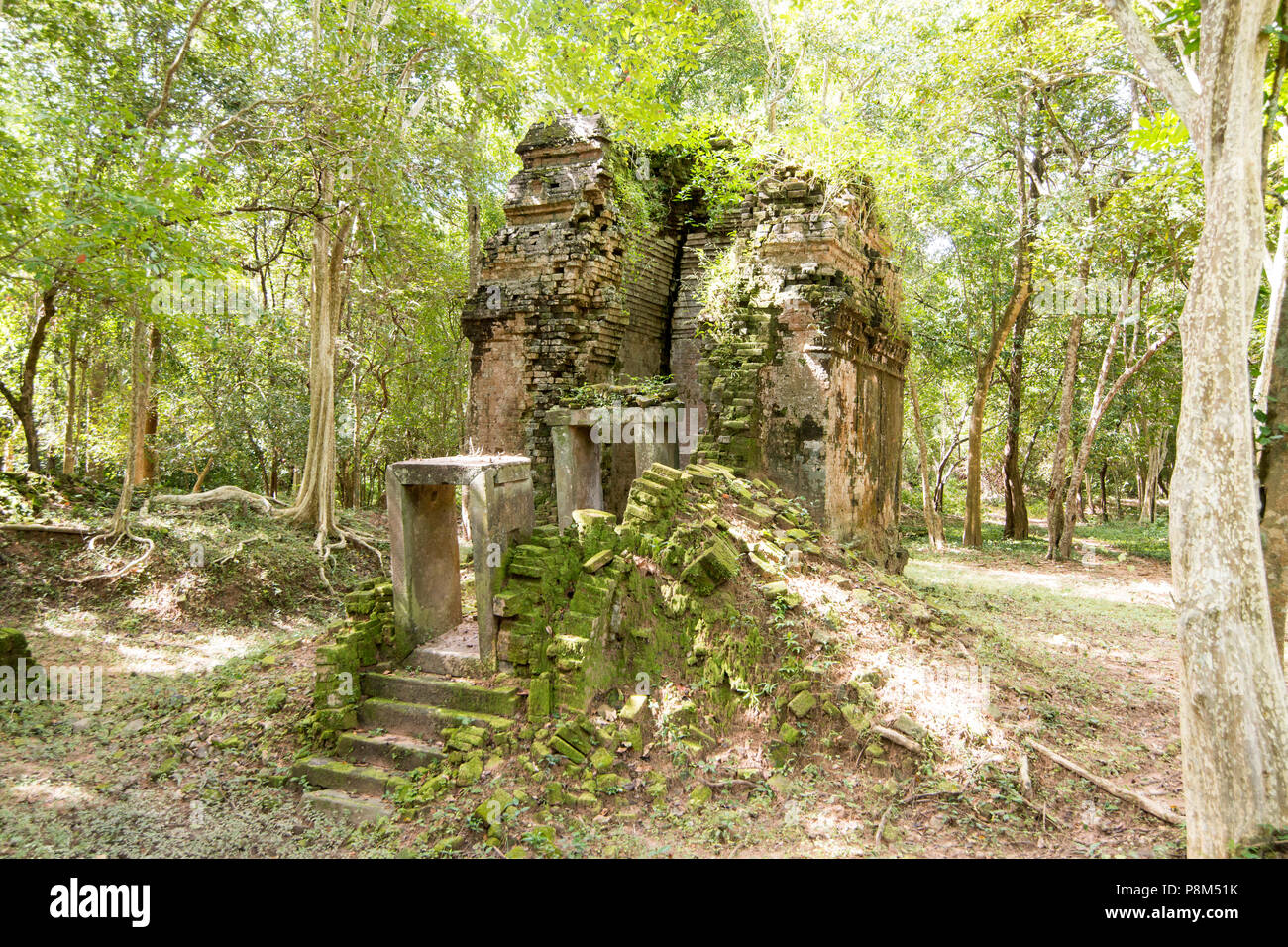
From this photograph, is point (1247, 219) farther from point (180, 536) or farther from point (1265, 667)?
point (180, 536)

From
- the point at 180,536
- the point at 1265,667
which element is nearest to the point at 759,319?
the point at 1265,667

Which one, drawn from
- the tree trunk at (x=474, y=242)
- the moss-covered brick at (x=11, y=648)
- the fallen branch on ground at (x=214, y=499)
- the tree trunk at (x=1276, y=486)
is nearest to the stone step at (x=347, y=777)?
the moss-covered brick at (x=11, y=648)

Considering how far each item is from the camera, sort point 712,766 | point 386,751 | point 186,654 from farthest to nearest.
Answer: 1. point 186,654
2. point 386,751
3. point 712,766

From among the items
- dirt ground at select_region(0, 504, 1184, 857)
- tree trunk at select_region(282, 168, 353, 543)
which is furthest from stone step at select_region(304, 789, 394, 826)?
tree trunk at select_region(282, 168, 353, 543)

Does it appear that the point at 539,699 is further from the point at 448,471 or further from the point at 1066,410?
the point at 1066,410

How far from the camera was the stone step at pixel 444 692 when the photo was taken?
5.42 m

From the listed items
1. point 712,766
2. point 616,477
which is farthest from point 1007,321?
point 712,766

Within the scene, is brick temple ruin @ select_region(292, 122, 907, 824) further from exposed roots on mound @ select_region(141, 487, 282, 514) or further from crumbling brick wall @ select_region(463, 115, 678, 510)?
exposed roots on mound @ select_region(141, 487, 282, 514)

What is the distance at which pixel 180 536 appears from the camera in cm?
1016

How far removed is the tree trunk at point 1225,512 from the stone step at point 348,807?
4.63 m

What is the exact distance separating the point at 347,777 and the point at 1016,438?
15784mm

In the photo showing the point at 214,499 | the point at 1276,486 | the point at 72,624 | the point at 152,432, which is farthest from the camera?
the point at 152,432

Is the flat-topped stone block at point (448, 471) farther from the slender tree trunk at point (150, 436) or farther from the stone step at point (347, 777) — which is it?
the slender tree trunk at point (150, 436)

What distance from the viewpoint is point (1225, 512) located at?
323 centimetres
